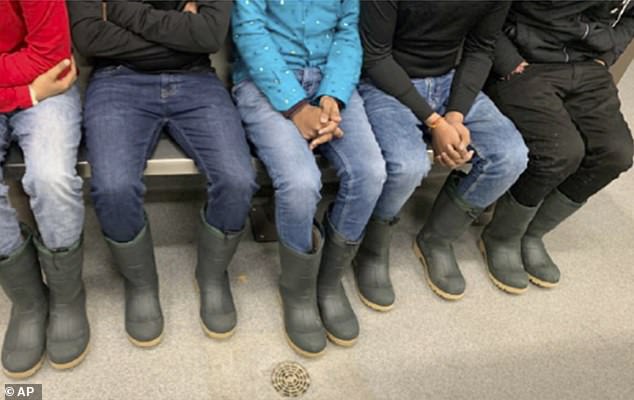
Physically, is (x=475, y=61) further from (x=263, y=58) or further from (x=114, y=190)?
(x=114, y=190)

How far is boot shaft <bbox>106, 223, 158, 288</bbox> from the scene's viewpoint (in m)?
1.13

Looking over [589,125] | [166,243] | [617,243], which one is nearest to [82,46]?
[166,243]

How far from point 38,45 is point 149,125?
0.82 ft

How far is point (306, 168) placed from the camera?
114 cm

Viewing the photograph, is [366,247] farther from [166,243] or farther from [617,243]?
[617,243]

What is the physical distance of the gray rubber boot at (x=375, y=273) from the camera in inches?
54.4

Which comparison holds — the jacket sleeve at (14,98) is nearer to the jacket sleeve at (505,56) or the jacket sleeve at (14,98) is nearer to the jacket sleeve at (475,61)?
the jacket sleeve at (475,61)

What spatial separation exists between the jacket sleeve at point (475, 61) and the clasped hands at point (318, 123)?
13.7 inches

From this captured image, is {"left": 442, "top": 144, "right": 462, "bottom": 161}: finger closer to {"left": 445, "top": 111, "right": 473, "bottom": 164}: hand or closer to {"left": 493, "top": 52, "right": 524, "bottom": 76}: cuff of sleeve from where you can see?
{"left": 445, "top": 111, "right": 473, "bottom": 164}: hand

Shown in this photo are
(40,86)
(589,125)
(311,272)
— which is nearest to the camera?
(40,86)

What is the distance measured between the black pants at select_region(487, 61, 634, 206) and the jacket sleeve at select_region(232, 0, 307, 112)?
0.60 m

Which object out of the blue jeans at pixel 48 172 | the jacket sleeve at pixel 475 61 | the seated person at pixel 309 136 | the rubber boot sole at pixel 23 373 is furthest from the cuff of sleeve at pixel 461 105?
the rubber boot sole at pixel 23 373

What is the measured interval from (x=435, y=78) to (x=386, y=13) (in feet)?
0.78

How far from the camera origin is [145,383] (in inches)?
A: 45.7
